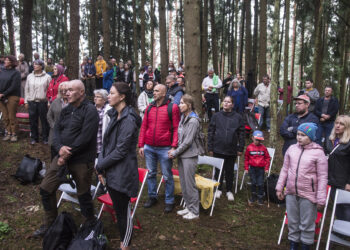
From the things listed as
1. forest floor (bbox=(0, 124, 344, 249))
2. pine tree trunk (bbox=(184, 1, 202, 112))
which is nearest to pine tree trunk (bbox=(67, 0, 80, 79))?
forest floor (bbox=(0, 124, 344, 249))

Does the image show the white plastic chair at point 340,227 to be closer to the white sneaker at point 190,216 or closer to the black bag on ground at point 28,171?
the white sneaker at point 190,216

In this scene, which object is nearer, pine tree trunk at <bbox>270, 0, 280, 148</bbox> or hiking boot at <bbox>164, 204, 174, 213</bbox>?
hiking boot at <bbox>164, 204, 174, 213</bbox>

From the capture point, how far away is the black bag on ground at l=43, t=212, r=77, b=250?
11.8ft

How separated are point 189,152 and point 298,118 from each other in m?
2.26

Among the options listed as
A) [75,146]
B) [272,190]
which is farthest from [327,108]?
[75,146]

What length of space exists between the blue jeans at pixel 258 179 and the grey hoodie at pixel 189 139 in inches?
56.5

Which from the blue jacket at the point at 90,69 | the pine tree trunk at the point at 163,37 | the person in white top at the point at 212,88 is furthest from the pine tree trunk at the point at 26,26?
the person in white top at the point at 212,88

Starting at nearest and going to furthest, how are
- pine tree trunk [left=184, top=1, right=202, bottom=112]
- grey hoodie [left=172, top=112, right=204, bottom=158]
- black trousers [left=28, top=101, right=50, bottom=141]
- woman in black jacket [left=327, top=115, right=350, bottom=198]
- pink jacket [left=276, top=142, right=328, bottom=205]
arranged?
pink jacket [left=276, top=142, right=328, bottom=205] < woman in black jacket [left=327, top=115, right=350, bottom=198] < grey hoodie [left=172, top=112, right=204, bottom=158] < pine tree trunk [left=184, top=1, right=202, bottom=112] < black trousers [left=28, top=101, right=50, bottom=141]

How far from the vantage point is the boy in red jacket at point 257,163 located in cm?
570

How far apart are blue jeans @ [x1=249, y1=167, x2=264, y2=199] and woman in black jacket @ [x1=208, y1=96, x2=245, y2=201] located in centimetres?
41

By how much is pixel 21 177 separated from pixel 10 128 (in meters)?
2.56

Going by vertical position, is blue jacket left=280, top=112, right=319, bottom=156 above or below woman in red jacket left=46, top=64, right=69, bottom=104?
below

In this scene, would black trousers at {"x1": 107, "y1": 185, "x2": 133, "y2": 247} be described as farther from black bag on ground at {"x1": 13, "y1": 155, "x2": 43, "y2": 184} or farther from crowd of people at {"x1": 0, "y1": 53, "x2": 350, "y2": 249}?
black bag on ground at {"x1": 13, "y1": 155, "x2": 43, "y2": 184}

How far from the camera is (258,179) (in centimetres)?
579
